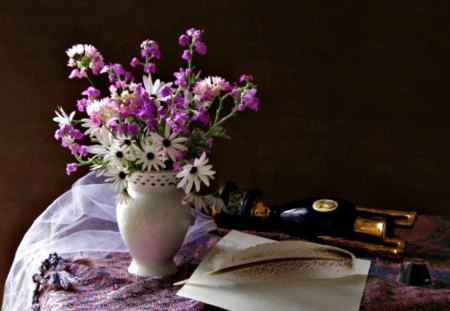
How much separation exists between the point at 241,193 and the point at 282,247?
26 centimetres

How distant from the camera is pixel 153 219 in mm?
908

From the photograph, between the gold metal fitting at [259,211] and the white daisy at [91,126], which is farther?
the gold metal fitting at [259,211]

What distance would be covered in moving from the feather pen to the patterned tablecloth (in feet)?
0.16

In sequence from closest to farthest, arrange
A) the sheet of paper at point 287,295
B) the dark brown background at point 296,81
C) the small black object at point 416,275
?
the sheet of paper at point 287,295, the small black object at point 416,275, the dark brown background at point 296,81

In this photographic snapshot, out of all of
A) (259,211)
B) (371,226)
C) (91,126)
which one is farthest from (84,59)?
(371,226)

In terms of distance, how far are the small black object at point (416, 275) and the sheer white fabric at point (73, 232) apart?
40 centimetres

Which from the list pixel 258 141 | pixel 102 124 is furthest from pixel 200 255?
pixel 258 141

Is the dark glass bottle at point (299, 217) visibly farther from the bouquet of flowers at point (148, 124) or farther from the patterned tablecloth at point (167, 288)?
the bouquet of flowers at point (148, 124)

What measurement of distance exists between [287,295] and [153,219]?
0.81ft

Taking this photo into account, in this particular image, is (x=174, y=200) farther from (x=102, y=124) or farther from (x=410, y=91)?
(x=410, y=91)

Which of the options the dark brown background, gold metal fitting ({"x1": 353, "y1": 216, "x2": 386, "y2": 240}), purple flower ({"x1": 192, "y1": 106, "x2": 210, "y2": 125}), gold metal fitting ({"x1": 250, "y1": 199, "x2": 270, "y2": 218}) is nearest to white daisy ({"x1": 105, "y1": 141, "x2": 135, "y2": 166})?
purple flower ({"x1": 192, "y1": 106, "x2": 210, "y2": 125})

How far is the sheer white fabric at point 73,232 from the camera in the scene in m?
1.06

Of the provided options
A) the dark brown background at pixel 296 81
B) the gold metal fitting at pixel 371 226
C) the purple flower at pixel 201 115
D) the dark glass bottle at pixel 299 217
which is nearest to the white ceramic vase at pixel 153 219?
the purple flower at pixel 201 115

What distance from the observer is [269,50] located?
4.79 feet
